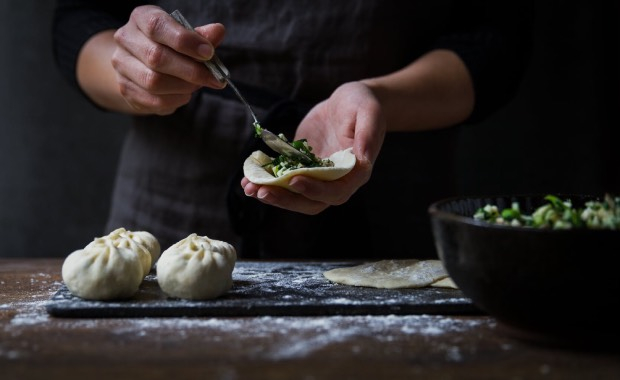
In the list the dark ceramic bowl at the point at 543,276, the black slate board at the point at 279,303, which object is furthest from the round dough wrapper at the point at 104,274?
the dark ceramic bowl at the point at 543,276

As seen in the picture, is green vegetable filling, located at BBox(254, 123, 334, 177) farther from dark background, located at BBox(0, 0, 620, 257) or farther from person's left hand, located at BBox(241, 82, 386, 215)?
dark background, located at BBox(0, 0, 620, 257)

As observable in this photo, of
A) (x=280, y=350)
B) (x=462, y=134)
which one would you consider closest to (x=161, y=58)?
(x=280, y=350)

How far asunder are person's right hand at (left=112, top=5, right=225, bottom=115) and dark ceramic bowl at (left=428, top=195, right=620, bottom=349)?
716 millimetres

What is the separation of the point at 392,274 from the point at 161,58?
2.13 feet

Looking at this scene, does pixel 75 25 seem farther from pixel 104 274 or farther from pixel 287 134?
pixel 104 274

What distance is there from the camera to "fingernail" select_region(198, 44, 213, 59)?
162 centimetres

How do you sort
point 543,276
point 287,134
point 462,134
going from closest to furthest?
point 543,276 → point 287,134 → point 462,134

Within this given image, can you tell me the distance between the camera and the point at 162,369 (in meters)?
1.03

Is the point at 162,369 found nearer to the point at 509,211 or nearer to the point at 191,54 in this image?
the point at 509,211

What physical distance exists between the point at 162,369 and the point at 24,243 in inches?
83.3

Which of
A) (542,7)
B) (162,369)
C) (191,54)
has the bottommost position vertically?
(162,369)

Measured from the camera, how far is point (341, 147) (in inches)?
71.0

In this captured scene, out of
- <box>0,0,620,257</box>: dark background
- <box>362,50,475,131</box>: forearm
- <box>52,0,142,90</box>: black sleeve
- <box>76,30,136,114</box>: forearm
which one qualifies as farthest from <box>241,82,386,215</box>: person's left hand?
<box>0,0,620,257</box>: dark background

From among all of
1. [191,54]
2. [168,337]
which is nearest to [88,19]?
[191,54]
